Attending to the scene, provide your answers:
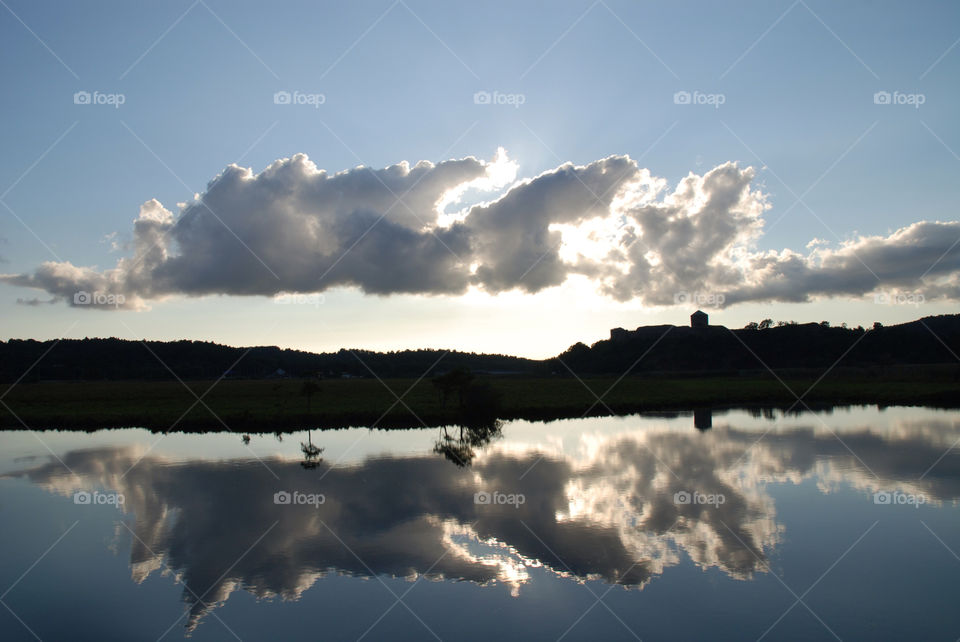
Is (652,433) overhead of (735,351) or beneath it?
beneath

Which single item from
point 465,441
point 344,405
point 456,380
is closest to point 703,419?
point 456,380

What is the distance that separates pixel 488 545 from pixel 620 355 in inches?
4056

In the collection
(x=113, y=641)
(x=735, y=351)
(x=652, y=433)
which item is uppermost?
(x=735, y=351)

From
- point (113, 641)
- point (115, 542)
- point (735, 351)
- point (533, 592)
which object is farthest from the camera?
point (735, 351)

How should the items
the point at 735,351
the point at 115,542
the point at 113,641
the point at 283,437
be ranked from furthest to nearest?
the point at 735,351 → the point at 283,437 → the point at 115,542 → the point at 113,641

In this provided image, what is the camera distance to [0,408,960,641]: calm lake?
8.87 meters

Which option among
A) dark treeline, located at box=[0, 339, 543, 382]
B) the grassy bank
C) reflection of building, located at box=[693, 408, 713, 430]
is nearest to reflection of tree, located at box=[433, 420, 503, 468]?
the grassy bank

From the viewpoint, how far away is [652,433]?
2952 cm

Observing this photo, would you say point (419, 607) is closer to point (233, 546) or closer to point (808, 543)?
point (233, 546)

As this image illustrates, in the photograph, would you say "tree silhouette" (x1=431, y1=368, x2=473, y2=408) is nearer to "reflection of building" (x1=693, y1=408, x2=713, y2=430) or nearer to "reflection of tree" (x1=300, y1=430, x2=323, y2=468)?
"reflection of tree" (x1=300, y1=430, x2=323, y2=468)

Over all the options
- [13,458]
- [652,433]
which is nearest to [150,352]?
[13,458]

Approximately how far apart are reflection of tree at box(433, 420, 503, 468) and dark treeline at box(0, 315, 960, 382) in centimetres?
6959

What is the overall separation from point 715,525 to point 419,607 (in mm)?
7278

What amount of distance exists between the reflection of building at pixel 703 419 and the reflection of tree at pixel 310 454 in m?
19.3
